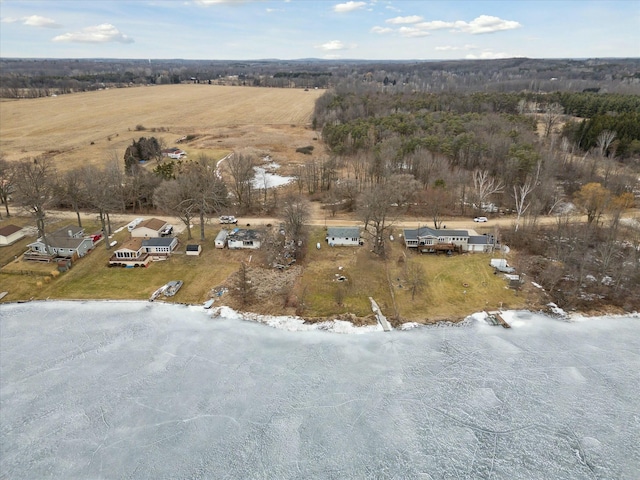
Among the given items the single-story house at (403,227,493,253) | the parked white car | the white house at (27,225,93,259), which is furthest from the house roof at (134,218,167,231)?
the single-story house at (403,227,493,253)

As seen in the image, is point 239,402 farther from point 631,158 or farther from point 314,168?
point 631,158

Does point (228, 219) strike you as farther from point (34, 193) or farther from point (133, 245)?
point (34, 193)

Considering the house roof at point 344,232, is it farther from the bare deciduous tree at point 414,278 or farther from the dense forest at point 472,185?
the bare deciduous tree at point 414,278

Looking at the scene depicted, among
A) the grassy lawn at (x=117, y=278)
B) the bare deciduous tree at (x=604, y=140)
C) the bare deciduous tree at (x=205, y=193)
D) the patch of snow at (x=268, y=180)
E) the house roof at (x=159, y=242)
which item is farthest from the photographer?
the bare deciduous tree at (x=604, y=140)

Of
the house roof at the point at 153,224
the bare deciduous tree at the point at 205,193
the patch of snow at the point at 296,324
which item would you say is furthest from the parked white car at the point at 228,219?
the patch of snow at the point at 296,324

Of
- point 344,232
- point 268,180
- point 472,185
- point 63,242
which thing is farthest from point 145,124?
point 472,185

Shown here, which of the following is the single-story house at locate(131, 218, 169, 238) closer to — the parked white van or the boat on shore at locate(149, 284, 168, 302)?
the parked white van
